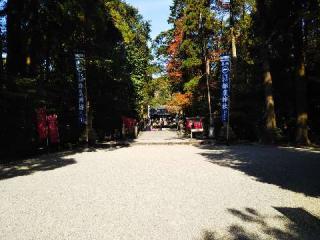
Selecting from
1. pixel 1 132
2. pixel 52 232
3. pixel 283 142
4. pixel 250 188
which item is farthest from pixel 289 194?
pixel 283 142

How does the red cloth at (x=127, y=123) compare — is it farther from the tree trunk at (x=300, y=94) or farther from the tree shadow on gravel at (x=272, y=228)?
the tree shadow on gravel at (x=272, y=228)

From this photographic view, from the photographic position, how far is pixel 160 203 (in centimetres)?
775

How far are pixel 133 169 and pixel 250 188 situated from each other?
479 centimetres

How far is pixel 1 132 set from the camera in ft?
49.7

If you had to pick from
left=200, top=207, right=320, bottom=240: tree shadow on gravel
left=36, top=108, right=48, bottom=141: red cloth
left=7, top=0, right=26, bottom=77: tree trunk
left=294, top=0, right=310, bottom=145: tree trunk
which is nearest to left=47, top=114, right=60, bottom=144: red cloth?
left=36, top=108, right=48, bottom=141: red cloth

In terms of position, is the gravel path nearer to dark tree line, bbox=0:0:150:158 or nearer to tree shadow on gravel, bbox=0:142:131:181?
tree shadow on gravel, bbox=0:142:131:181

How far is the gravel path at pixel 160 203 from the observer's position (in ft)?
19.3

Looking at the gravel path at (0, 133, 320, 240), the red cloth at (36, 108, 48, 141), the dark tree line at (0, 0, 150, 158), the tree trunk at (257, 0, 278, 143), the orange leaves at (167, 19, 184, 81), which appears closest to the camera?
the gravel path at (0, 133, 320, 240)

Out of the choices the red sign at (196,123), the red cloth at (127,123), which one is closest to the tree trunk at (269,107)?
the red sign at (196,123)

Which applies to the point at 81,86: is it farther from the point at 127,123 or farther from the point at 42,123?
the point at 127,123

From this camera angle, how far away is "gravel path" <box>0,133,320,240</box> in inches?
232

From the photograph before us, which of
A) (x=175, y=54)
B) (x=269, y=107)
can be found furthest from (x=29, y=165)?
(x=175, y=54)

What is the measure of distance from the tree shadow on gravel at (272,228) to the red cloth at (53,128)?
13760 millimetres

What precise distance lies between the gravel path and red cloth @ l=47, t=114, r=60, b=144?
5878 millimetres
